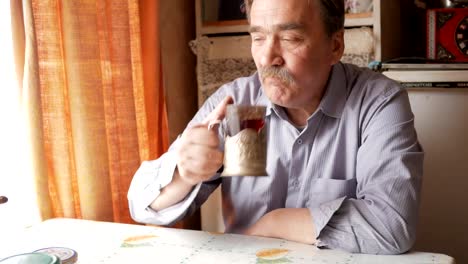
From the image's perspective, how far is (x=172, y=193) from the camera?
1.33m

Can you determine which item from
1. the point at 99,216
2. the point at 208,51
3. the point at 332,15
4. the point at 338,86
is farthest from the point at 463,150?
the point at 99,216

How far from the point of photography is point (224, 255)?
1.14 m

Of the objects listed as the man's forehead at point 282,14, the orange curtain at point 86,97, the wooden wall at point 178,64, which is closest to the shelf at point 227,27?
the wooden wall at point 178,64

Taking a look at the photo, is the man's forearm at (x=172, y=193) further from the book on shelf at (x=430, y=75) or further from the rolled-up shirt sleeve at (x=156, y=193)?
the book on shelf at (x=430, y=75)

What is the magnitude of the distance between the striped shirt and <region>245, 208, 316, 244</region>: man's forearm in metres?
0.02

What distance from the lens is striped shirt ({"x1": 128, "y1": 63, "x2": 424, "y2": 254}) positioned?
3.91 feet

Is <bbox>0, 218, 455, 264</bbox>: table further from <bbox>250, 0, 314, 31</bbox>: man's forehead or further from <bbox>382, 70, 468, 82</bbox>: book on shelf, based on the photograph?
<bbox>382, 70, 468, 82</bbox>: book on shelf

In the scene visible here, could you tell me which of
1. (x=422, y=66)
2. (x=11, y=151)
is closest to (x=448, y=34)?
(x=422, y=66)

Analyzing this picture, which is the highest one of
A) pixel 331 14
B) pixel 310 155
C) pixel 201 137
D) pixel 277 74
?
pixel 331 14

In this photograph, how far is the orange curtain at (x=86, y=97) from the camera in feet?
4.91

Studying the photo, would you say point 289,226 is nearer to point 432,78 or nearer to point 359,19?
point 432,78

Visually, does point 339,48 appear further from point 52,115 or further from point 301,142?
point 52,115

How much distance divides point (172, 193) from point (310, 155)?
1.21 feet

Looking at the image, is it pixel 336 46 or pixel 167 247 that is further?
pixel 336 46
